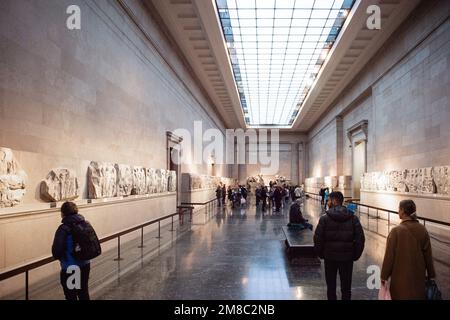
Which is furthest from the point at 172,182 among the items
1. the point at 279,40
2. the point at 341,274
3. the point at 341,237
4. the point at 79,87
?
the point at 341,237

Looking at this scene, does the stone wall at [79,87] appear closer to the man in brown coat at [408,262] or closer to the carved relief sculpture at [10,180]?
the carved relief sculpture at [10,180]

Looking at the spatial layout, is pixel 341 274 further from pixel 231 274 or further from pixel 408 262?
pixel 231 274

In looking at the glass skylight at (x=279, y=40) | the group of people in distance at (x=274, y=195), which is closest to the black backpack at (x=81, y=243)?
the glass skylight at (x=279, y=40)

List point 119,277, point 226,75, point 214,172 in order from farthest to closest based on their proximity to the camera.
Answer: point 214,172
point 226,75
point 119,277

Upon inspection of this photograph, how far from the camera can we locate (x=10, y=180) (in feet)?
18.1

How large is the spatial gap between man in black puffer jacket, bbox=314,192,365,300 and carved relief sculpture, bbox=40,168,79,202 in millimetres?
4942

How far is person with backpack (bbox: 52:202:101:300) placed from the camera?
4.22 metres

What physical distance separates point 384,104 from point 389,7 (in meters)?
5.19

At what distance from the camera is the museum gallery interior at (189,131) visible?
19.6ft

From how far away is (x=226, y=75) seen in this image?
70.4 ft

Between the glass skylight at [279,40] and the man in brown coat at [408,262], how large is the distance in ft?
40.2

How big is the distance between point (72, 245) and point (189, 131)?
16.7 metres

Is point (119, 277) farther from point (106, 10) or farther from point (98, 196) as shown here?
point (106, 10)
